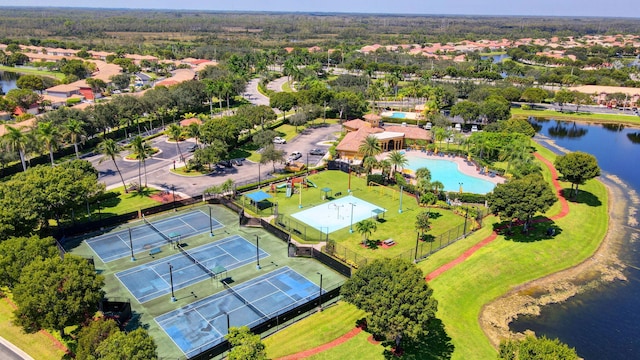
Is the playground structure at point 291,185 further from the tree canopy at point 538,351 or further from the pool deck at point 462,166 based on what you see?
the tree canopy at point 538,351

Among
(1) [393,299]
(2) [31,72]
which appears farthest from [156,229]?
(2) [31,72]

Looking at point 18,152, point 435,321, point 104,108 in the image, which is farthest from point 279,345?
point 104,108


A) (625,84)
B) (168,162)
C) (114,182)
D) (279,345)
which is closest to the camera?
(279,345)

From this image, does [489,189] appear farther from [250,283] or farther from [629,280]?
[250,283]

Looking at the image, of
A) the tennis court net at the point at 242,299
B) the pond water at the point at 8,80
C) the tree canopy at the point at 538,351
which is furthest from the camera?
the pond water at the point at 8,80

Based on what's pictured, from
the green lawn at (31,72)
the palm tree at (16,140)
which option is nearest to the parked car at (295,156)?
the palm tree at (16,140)

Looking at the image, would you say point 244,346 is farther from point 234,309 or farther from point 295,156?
point 295,156

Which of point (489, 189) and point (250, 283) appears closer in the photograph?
point (250, 283)
